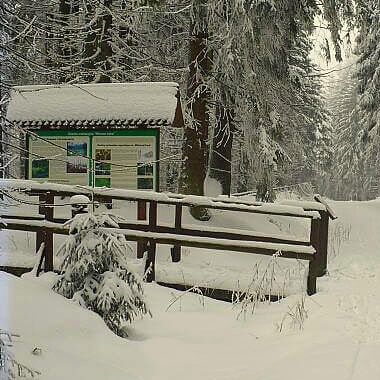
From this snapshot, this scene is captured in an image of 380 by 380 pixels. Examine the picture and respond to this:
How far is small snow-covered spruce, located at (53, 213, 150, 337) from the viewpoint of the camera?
5.71 meters

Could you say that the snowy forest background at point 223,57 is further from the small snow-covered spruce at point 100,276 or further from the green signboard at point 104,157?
the small snow-covered spruce at point 100,276

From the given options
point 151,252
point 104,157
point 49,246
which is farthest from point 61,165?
point 151,252

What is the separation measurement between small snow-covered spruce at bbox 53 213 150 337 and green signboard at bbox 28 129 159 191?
13.1 feet

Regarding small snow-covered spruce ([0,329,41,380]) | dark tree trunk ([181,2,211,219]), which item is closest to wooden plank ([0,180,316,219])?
small snow-covered spruce ([0,329,41,380])

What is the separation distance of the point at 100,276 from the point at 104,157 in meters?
4.67

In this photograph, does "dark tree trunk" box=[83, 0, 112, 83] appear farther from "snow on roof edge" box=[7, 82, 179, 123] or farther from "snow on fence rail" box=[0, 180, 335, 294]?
"snow on fence rail" box=[0, 180, 335, 294]

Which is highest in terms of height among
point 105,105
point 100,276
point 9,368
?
point 105,105

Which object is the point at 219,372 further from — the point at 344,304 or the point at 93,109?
the point at 93,109

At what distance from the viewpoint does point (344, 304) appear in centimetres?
677

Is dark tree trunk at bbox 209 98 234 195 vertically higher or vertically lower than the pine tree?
lower

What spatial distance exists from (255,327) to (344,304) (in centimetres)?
119

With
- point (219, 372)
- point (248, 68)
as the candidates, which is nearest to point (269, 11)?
point (248, 68)

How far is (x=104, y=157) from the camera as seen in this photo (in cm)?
1024

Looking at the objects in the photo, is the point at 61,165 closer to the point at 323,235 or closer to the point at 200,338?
the point at 323,235
